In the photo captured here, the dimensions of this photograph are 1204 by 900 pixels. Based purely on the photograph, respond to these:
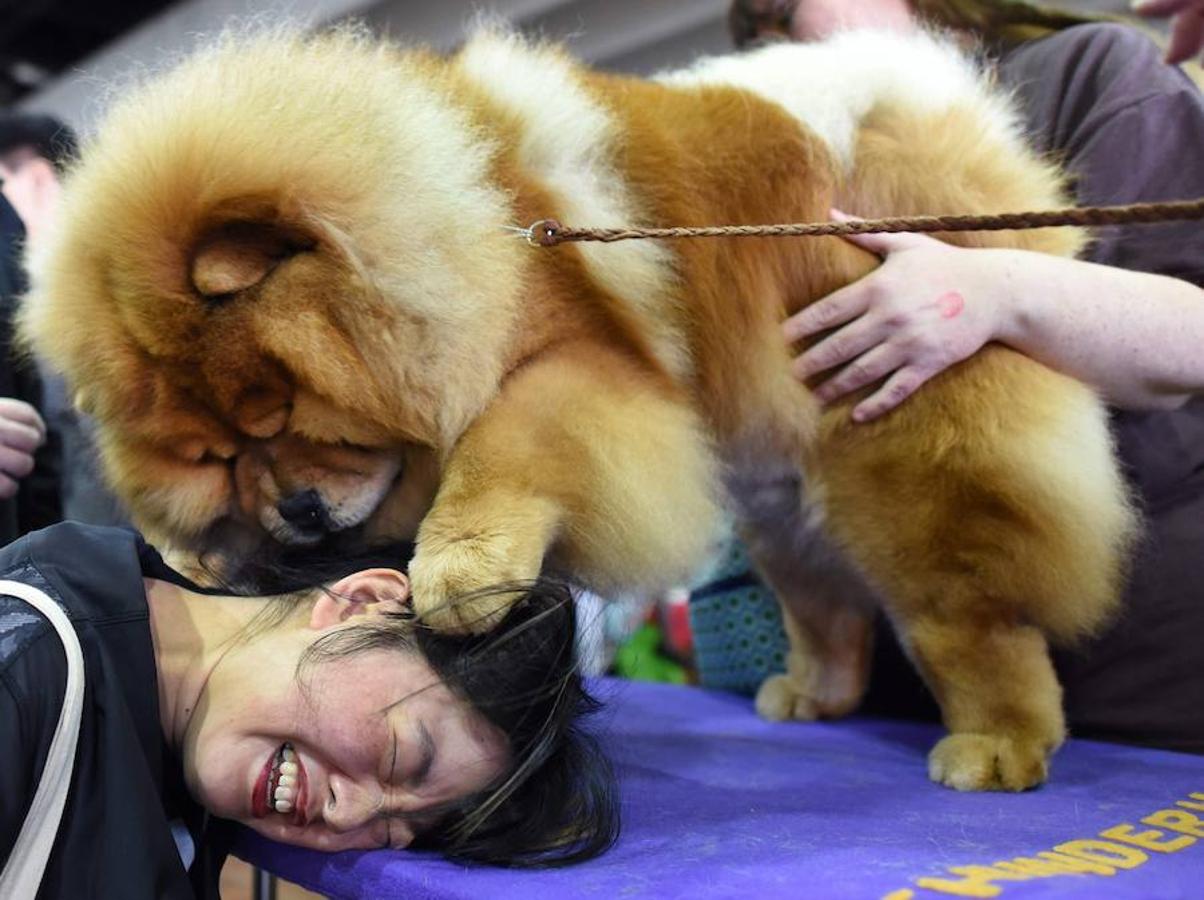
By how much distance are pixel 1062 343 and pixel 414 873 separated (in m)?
0.97

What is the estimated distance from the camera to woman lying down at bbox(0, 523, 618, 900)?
92 cm

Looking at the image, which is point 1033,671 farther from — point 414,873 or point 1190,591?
point 414,873

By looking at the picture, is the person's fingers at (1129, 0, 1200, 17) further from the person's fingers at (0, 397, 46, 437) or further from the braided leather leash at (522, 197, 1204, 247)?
the person's fingers at (0, 397, 46, 437)

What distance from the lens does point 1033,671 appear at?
4.31 feet

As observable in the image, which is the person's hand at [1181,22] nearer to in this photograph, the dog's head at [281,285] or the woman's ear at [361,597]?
the dog's head at [281,285]

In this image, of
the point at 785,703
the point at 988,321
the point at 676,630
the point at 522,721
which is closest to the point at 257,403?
the point at 522,721

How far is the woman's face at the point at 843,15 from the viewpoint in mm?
1746

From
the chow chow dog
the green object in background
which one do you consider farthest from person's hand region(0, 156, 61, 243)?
the green object in background

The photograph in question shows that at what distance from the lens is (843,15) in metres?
1.75

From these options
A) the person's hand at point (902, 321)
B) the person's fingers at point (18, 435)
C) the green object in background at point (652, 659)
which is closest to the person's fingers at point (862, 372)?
the person's hand at point (902, 321)

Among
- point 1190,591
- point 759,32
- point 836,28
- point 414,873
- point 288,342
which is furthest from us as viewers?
point 759,32

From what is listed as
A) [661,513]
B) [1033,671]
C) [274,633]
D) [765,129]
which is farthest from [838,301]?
[274,633]

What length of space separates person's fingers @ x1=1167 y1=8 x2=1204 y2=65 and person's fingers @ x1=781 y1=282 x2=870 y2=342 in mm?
453

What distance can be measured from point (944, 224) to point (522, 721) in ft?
2.14
